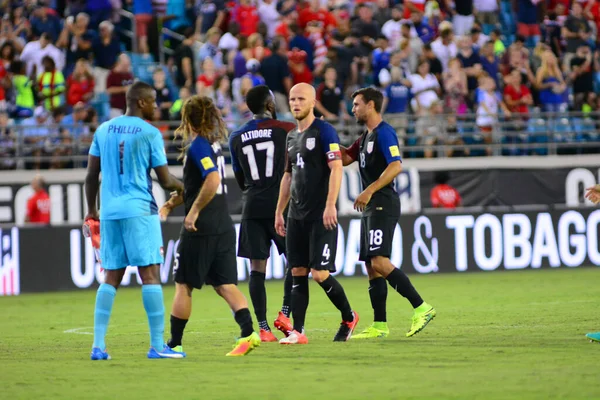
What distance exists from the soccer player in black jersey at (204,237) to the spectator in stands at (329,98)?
→ 12.9 meters

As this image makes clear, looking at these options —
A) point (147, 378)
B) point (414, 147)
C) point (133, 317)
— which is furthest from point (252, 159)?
point (414, 147)

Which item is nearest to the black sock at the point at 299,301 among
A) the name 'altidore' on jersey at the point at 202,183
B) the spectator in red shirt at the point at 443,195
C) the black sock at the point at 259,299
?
the black sock at the point at 259,299

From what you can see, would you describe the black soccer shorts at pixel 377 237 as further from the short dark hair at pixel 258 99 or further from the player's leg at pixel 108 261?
the player's leg at pixel 108 261

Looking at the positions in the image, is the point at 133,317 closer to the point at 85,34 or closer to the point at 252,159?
the point at 252,159

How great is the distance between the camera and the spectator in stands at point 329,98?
2247 cm

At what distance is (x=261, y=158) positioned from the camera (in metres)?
11.0

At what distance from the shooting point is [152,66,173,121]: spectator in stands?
2180 centimetres

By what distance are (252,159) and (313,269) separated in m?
1.30

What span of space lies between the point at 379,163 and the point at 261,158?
113 cm

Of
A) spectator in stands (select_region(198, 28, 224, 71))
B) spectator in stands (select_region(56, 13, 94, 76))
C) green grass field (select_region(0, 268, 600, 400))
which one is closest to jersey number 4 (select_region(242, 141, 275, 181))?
green grass field (select_region(0, 268, 600, 400))

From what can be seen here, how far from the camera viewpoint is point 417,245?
2009 cm

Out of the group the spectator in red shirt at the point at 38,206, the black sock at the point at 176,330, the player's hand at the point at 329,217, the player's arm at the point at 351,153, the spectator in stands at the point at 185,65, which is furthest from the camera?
the spectator in stands at the point at 185,65

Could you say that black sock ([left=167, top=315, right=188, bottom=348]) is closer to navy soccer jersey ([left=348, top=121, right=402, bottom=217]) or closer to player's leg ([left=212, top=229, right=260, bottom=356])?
player's leg ([left=212, top=229, right=260, bottom=356])

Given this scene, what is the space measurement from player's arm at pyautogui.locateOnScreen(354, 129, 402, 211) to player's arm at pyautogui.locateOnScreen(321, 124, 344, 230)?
0.31 m
